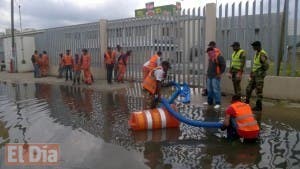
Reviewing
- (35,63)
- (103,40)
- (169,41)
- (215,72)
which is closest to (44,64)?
(35,63)

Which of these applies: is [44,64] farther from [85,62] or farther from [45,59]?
[85,62]

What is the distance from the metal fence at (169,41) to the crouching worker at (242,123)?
6.42m

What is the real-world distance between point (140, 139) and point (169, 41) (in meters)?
7.91

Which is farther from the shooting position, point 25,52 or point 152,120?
point 25,52

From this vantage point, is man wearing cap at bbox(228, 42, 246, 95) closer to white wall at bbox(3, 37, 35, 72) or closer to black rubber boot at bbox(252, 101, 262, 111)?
black rubber boot at bbox(252, 101, 262, 111)

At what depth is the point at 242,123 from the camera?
18.2 ft

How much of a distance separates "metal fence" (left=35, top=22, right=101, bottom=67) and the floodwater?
27.3 ft

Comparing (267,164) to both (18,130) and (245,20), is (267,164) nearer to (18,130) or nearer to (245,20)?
(18,130)

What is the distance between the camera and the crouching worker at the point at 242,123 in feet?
18.1

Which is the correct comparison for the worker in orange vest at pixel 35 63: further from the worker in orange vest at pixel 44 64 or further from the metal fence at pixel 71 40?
the metal fence at pixel 71 40

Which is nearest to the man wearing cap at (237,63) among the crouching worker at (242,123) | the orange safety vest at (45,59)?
the crouching worker at (242,123)

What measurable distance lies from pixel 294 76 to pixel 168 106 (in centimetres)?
468

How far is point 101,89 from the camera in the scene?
13.6 meters

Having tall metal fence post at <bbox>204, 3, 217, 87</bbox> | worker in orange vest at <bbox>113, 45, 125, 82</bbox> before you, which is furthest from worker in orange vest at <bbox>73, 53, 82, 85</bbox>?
tall metal fence post at <bbox>204, 3, 217, 87</bbox>
